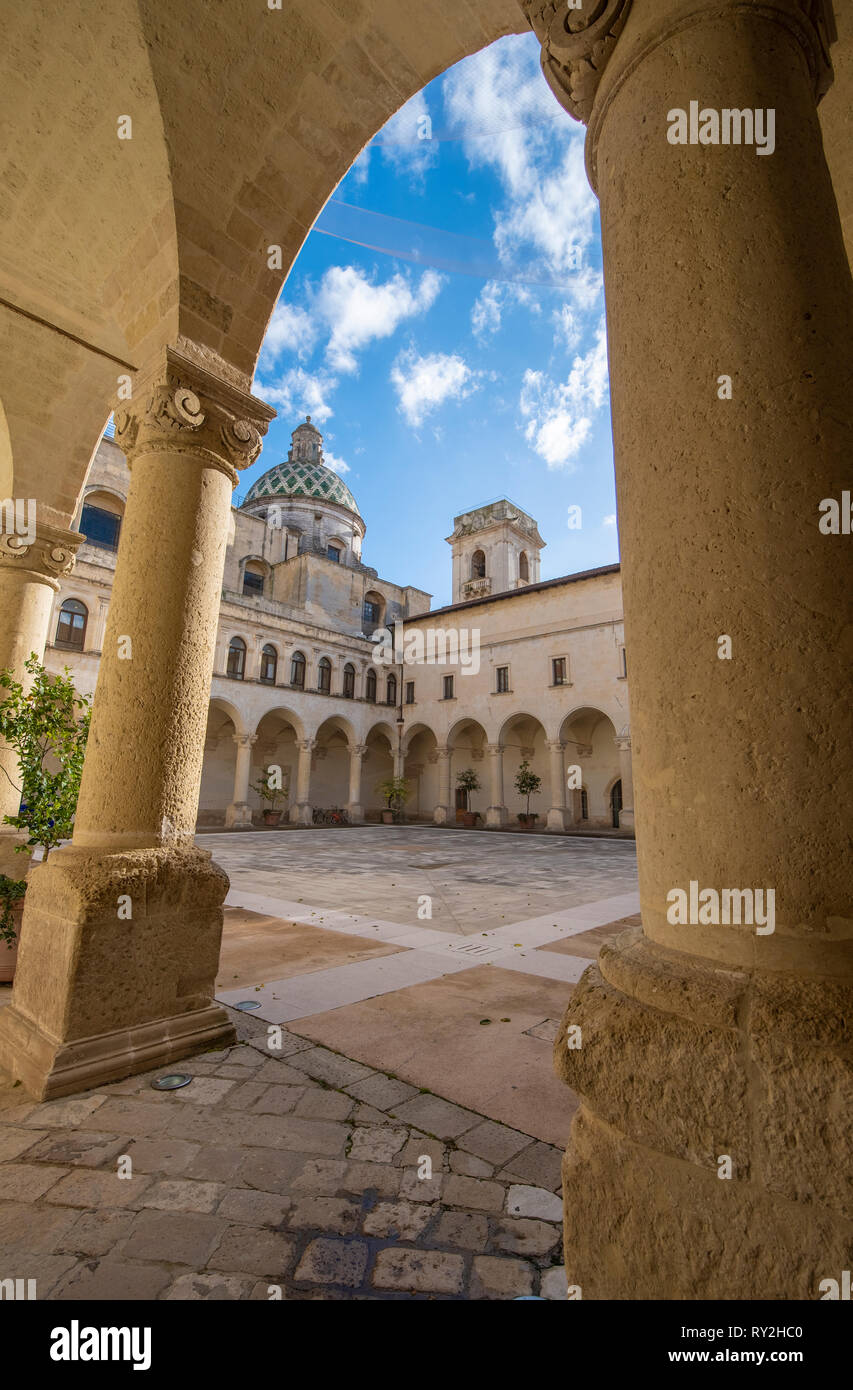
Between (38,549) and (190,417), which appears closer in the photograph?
(190,417)

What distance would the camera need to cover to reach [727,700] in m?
1.27

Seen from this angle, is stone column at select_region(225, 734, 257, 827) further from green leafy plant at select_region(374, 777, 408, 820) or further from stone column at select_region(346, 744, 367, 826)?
green leafy plant at select_region(374, 777, 408, 820)

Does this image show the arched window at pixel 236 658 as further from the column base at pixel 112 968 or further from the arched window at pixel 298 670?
the column base at pixel 112 968

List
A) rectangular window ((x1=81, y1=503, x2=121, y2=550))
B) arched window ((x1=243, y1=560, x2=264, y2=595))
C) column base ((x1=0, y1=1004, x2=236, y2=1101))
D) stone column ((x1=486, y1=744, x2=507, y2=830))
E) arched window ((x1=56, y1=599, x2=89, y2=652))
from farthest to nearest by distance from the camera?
arched window ((x1=243, y1=560, x2=264, y2=595)), stone column ((x1=486, y1=744, x2=507, y2=830)), rectangular window ((x1=81, y1=503, x2=121, y2=550)), arched window ((x1=56, y1=599, x2=89, y2=652)), column base ((x1=0, y1=1004, x2=236, y2=1101))

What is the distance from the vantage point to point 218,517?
11.9 feet

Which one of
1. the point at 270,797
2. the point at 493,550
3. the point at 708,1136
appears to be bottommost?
the point at 708,1136

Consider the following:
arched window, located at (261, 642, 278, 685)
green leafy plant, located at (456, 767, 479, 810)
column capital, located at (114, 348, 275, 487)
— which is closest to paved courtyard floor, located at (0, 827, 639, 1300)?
column capital, located at (114, 348, 275, 487)

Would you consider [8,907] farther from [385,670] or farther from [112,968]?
[385,670]

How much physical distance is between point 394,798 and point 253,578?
1345cm

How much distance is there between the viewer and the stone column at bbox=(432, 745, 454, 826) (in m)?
28.2

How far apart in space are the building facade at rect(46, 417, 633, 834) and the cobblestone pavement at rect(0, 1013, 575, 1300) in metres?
19.5

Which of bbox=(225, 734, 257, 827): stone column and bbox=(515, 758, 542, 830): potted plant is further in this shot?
bbox=(515, 758, 542, 830): potted plant

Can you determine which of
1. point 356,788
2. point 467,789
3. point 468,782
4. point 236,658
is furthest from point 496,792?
point 236,658
